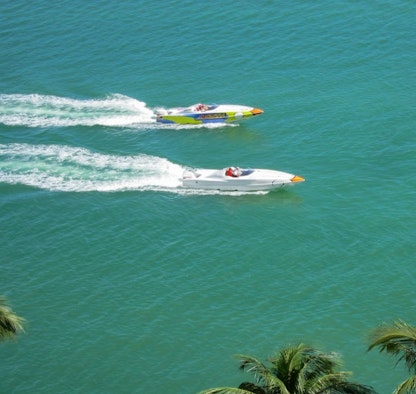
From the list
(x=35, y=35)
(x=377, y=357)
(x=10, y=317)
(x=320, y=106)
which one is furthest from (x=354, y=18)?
(x=10, y=317)

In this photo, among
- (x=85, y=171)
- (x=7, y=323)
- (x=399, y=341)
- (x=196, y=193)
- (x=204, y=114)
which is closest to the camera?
(x=399, y=341)

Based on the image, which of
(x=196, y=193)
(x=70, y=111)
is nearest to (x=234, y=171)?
(x=196, y=193)

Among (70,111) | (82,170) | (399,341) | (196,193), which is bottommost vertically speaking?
(399,341)

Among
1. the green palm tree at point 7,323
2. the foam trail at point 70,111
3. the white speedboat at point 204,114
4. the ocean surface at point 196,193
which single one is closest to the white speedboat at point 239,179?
the ocean surface at point 196,193

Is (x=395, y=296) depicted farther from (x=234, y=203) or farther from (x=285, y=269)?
(x=234, y=203)

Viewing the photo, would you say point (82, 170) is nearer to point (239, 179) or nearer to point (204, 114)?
point (204, 114)

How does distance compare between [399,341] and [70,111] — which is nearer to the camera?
[399,341]

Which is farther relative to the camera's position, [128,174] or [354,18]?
[354,18]
